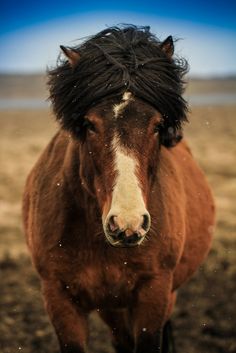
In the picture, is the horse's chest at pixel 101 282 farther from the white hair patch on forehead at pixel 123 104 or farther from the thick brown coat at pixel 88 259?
the white hair patch on forehead at pixel 123 104

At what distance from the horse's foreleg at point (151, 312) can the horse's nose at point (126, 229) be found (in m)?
0.84

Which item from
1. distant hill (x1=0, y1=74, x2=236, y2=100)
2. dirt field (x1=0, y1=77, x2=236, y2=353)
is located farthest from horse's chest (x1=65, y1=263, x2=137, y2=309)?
distant hill (x1=0, y1=74, x2=236, y2=100)

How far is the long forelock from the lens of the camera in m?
3.36

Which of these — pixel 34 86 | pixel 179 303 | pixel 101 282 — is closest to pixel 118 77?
pixel 101 282

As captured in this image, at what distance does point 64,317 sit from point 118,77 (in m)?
1.50

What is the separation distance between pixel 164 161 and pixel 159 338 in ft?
3.98

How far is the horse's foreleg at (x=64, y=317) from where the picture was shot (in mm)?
3738

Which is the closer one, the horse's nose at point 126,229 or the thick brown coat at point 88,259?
the horse's nose at point 126,229

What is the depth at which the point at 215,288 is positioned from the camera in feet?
22.1

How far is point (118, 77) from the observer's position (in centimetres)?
336

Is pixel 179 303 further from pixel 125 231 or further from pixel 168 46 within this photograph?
pixel 125 231

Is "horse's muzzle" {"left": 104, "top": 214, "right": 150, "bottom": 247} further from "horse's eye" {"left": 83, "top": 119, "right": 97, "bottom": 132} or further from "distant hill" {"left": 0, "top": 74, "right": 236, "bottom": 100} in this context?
"distant hill" {"left": 0, "top": 74, "right": 236, "bottom": 100}

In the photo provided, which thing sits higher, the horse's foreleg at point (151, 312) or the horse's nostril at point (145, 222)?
the horse's nostril at point (145, 222)

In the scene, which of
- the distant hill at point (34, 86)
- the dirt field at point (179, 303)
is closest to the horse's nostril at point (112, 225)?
the dirt field at point (179, 303)
